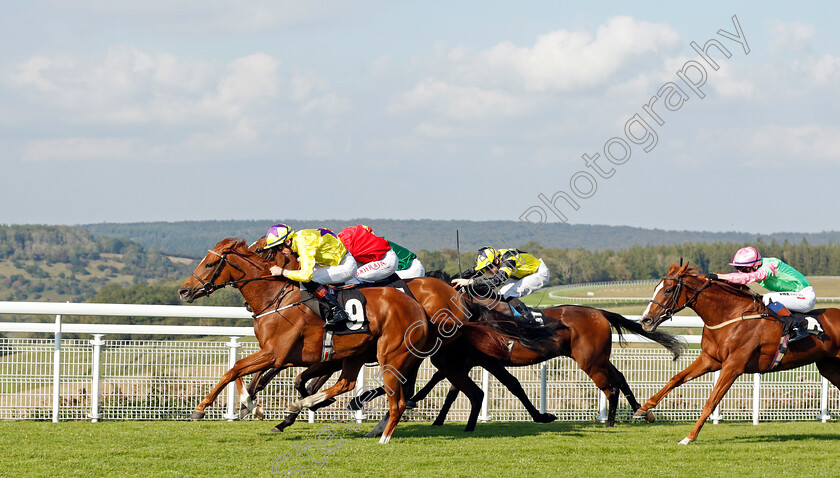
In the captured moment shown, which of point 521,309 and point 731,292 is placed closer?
point 731,292

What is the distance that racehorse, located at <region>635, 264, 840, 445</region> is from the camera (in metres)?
7.58

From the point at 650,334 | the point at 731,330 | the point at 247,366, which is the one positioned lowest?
the point at 247,366

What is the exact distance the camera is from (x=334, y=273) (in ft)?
24.3

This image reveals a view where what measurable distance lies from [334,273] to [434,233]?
14677cm

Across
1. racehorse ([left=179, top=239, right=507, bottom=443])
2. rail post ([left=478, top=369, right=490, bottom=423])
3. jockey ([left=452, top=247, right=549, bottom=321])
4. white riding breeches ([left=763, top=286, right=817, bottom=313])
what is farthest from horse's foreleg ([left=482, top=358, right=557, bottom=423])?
white riding breeches ([left=763, top=286, right=817, bottom=313])

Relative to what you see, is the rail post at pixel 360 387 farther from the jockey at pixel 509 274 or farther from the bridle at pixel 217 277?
Answer: the bridle at pixel 217 277

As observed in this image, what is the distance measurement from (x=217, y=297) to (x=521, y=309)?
105ft

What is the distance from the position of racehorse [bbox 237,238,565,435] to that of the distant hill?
11193cm

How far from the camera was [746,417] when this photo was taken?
9477 millimetres

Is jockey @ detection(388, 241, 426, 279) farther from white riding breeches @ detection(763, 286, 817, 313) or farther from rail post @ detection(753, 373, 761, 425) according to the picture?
rail post @ detection(753, 373, 761, 425)

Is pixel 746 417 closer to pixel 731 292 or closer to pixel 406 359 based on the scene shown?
pixel 731 292

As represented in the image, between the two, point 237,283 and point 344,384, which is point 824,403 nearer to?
point 344,384

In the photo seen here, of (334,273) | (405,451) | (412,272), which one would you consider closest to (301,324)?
(334,273)

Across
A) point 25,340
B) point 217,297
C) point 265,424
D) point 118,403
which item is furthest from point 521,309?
point 217,297
